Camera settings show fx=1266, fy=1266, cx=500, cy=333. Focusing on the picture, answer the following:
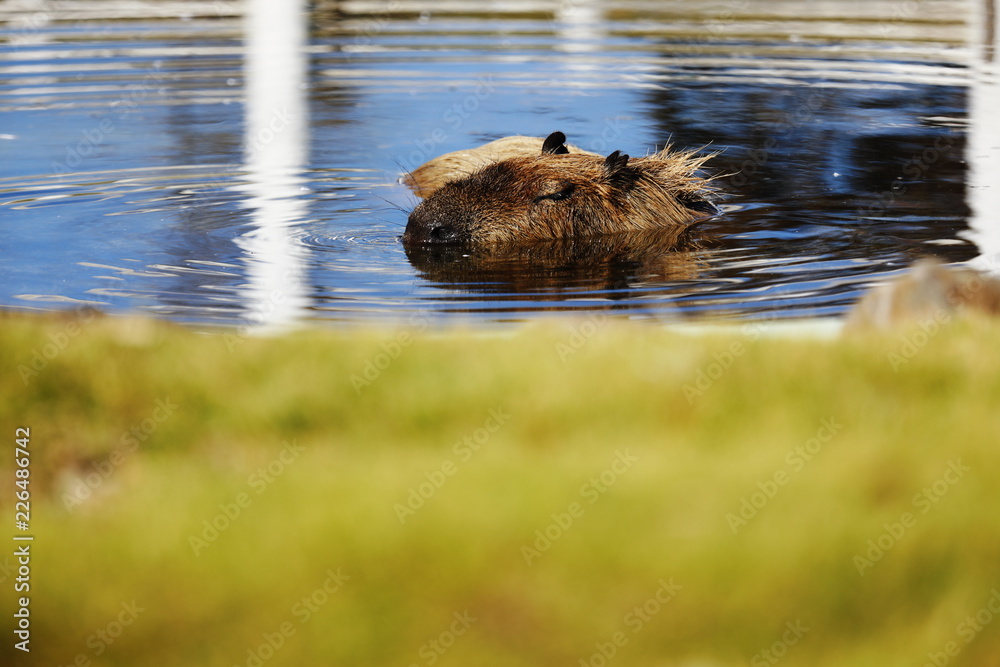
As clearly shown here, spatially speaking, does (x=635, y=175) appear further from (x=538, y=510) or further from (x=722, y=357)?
(x=538, y=510)

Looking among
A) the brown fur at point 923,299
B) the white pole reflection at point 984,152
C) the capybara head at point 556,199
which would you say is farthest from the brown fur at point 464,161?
the brown fur at point 923,299

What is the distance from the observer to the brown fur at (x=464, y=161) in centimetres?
1291

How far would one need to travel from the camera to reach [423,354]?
5750mm

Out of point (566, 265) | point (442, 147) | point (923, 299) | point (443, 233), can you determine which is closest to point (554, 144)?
point (443, 233)

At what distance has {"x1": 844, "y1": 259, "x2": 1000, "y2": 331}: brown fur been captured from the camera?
6664 millimetres

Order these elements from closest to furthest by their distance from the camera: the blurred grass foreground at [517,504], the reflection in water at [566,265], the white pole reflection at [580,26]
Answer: the blurred grass foreground at [517,504], the reflection in water at [566,265], the white pole reflection at [580,26]

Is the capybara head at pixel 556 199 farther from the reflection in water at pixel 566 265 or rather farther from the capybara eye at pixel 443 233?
the reflection in water at pixel 566 265

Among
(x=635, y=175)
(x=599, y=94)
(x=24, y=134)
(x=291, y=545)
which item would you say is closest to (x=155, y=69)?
(x=24, y=134)

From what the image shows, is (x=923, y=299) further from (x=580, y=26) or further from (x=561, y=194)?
(x=580, y=26)

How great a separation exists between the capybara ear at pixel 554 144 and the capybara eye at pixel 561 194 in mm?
548

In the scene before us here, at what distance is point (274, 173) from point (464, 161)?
2.08 meters

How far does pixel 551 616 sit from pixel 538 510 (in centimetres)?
42

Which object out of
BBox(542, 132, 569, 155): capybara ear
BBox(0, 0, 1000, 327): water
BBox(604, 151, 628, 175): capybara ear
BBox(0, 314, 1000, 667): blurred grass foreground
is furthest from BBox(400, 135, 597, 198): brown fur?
BBox(0, 314, 1000, 667): blurred grass foreground

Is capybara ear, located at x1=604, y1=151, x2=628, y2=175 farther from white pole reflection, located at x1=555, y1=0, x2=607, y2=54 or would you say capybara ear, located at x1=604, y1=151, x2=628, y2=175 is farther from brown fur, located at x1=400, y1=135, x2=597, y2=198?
white pole reflection, located at x1=555, y1=0, x2=607, y2=54
